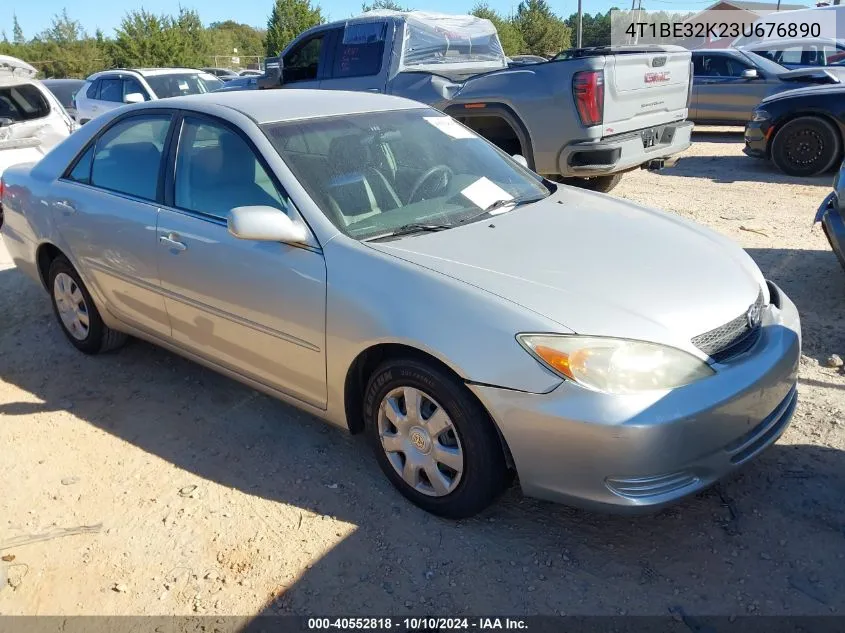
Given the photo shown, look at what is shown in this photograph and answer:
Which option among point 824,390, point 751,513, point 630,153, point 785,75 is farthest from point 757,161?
point 751,513

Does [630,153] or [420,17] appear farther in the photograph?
[420,17]

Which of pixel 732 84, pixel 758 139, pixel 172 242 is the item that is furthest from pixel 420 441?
pixel 732 84

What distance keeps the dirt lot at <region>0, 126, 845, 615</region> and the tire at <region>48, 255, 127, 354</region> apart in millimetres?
523

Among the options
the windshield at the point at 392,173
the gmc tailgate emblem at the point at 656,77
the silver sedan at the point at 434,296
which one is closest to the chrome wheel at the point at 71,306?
the silver sedan at the point at 434,296

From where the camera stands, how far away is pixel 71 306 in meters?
4.79

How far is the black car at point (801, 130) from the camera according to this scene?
906 centimetres

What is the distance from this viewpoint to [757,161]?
1089 centimetres

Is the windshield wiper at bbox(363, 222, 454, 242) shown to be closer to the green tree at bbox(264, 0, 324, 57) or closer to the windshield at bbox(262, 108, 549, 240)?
the windshield at bbox(262, 108, 549, 240)

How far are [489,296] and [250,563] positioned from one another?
1388 mm

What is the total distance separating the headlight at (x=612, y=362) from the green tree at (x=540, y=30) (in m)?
40.0

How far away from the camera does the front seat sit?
328 centimetres

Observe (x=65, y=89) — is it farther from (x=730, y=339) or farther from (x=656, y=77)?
(x=730, y=339)

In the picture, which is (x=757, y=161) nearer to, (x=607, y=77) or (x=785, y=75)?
(x=785, y=75)

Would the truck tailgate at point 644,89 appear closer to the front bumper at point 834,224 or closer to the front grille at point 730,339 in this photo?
the front bumper at point 834,224
